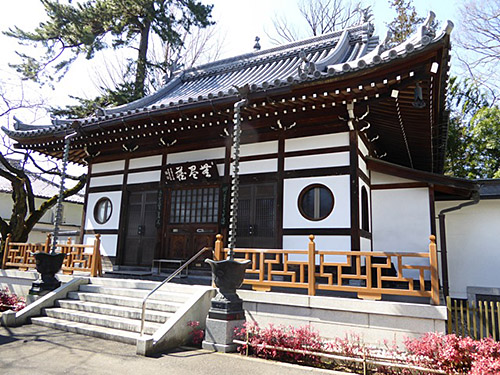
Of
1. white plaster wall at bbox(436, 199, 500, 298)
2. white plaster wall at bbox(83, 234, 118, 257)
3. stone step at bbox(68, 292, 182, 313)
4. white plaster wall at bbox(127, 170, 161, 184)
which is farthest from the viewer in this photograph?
white plaster wall at bbox(83, 234, 118, 257)

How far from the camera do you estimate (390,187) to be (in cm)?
943

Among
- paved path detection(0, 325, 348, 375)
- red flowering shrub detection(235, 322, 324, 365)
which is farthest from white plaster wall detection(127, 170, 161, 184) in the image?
red flowering shrub detection(235, 322, 324, 365)

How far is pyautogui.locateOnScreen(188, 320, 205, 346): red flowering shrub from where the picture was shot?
5793 mm

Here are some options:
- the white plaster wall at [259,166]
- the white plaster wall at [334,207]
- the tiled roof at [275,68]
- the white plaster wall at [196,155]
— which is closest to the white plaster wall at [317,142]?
the white plaster wall at [259,166]

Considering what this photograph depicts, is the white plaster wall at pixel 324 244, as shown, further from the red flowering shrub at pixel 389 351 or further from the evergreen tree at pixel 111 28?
the evergreen tree at pixel 111 28

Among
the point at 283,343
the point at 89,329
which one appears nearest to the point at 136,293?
the point at 89,329

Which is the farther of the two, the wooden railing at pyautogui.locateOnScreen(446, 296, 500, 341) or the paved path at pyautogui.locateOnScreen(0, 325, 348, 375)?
the wooden railing at pyautogui.locateOnScreen(446, 296, 500, 341)

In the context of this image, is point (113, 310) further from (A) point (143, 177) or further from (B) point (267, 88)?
(B) point (267, 88)

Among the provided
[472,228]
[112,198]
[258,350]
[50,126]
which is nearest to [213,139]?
[112,198]

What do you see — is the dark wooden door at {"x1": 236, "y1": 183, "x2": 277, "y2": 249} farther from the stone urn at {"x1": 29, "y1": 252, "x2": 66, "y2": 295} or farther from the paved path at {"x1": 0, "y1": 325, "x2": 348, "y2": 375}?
the stone urn at {"x1": 29, "y1": 252, "x2": 66, "y2": 295}

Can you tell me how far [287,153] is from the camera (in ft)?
26.8

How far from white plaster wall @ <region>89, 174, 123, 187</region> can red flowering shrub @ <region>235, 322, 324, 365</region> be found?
7.01 metres

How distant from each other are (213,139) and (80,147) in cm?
481

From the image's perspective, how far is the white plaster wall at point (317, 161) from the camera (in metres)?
7.55
